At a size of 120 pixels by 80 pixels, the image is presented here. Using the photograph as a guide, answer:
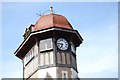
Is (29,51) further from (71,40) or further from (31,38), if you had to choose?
(71,40)

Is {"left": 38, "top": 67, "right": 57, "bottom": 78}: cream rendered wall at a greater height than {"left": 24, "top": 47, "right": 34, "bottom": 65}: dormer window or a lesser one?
lesser

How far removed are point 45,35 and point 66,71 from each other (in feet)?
11.0

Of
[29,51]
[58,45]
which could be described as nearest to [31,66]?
[29,51]

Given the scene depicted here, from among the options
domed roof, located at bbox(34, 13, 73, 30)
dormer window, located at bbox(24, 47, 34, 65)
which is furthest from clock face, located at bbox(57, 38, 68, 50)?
dormer window, located at bbox(24, 47, 34, 65)

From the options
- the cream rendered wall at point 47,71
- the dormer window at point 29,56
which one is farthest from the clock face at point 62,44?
the dormer window at point 29,56

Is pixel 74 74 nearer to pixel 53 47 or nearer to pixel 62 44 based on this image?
pixel 62 44

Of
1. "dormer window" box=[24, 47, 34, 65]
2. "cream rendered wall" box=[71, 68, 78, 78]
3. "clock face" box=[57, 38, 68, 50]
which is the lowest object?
"cream rendered wall" box=[71, 68, 78, 78]

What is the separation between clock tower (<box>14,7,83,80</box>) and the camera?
93.7 feet

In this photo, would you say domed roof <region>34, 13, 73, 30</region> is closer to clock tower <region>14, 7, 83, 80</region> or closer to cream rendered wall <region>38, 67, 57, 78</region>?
clock tower <region>14, 7, 83, 80</region>

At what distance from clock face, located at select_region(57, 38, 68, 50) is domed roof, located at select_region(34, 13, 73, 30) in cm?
113

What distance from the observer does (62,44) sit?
29.2 m

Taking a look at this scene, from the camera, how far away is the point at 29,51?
103ft

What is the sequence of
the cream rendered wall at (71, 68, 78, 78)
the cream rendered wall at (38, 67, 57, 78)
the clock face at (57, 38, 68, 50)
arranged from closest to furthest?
the cream rendered wall at (38, 67, 57, 78) < the clock face at (57, 38, 68, 50) < the cream rendered wall at (71, 68, 78, 78)

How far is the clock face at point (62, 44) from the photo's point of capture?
94.9 ft
